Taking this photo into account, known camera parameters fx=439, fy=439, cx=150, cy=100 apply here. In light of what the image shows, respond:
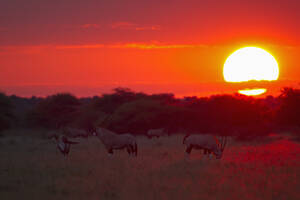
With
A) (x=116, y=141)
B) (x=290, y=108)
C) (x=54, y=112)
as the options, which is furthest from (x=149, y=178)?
(x=54, y=112)

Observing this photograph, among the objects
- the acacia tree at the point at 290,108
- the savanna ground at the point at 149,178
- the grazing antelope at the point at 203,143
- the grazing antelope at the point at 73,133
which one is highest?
the acacia tree at the point at 290,108

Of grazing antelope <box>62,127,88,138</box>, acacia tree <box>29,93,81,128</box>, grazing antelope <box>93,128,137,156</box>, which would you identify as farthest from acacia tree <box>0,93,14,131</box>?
grazing antelope <box>93,128,137,156</box>

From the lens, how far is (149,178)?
13305 millimetres

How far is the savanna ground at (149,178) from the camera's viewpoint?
10984 millimetres

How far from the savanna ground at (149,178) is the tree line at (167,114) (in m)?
12.4

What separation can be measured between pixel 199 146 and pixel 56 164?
243 inches

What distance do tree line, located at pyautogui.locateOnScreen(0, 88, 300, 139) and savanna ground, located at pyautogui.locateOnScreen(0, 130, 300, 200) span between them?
40.6ft

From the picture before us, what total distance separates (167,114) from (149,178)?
3157cm

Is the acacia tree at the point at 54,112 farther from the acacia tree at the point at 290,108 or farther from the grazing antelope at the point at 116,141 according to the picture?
the grazing antelope at the point at 116,141

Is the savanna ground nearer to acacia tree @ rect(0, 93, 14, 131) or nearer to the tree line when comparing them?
the tree line

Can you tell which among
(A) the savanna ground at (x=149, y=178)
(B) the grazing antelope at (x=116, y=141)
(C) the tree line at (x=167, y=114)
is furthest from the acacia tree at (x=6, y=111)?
(B) the grazing antelope at (x=116, y=141)

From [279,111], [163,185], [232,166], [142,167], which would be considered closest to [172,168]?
[142,167]

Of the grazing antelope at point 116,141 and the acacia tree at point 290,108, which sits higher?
the acacia tree at point 290,108

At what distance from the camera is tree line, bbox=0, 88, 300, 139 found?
33816 mm
